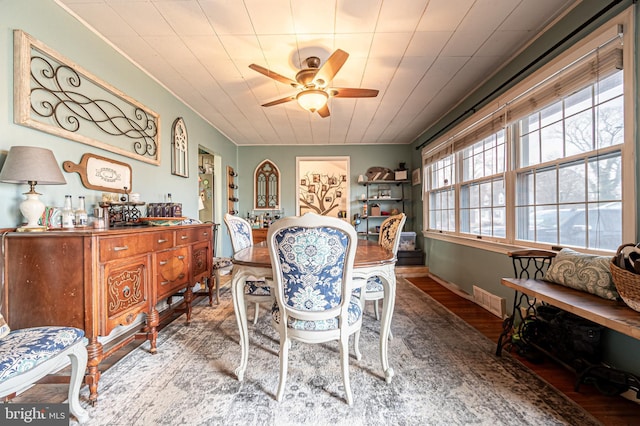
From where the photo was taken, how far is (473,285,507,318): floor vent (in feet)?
8.18

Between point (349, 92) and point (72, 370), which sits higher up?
point (349, 92)

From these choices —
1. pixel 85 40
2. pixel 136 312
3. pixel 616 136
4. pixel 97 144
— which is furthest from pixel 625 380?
pixel 85 40

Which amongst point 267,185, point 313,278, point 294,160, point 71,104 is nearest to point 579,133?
point 313,278

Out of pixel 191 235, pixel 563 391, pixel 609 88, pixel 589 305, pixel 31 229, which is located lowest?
pixel 563 391

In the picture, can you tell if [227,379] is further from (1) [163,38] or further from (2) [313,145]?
(2) [313,145]

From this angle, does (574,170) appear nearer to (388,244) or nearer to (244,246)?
(388,244)

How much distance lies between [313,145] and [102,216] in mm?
3981

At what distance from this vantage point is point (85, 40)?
6.31ft

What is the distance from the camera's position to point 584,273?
1.53 meters

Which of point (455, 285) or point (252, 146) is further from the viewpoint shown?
point (252, 146)

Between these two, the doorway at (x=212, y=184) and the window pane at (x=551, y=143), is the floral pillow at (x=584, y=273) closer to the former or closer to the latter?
the window pane at (x=551, y=143)

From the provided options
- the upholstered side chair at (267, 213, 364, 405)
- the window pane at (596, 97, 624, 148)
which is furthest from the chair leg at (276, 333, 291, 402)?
the window pane at (596, 97, 624, 148)

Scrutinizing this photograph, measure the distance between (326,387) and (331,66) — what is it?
7.41ft

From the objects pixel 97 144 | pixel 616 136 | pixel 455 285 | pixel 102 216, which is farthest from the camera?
pixel 455 285
